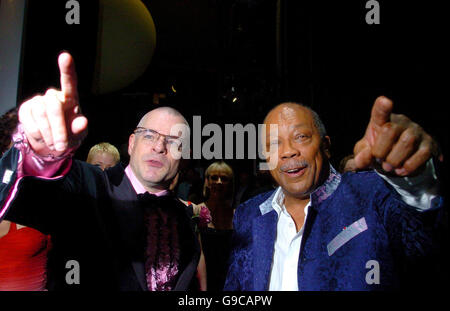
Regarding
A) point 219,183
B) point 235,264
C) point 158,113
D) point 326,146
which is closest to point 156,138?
point 158,113

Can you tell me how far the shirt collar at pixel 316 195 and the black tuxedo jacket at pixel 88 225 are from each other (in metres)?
0.59

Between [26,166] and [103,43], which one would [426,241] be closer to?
[26,166]

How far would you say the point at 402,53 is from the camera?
2.03 metres

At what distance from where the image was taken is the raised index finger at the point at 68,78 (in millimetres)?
882

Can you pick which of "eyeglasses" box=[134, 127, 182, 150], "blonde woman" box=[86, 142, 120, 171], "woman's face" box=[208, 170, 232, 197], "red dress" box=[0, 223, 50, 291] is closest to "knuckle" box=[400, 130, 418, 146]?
"eyeglasses" box=[134, 127, 182, 150]

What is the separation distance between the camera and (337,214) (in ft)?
4.44

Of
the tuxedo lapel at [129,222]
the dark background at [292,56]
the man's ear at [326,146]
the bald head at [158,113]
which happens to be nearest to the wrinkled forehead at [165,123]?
the bald head at [158,113]

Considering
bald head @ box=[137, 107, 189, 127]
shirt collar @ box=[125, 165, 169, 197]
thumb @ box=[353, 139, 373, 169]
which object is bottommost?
shirt collar @ box=[125, 165, 169, 197]

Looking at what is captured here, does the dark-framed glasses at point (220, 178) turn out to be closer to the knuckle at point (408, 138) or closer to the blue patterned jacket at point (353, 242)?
the blue patterned jacket at point (353, 242)

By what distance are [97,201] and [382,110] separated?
1177mm

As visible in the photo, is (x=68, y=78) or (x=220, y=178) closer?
(x=68, y=78)

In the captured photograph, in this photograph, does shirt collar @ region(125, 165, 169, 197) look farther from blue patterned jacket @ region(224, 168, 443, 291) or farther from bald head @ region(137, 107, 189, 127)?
blue patterned jacket @ region(224, 168, 443, 291)

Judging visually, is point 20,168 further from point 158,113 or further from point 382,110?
point 382,110

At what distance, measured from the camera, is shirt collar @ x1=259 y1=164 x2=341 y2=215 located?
144 centimetres
